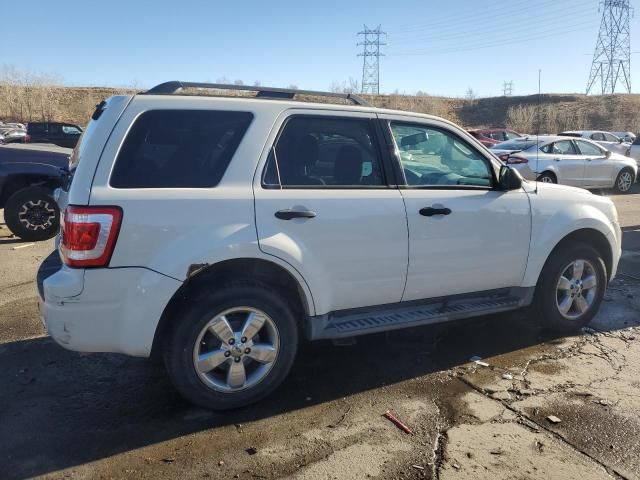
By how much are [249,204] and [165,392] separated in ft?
4.77

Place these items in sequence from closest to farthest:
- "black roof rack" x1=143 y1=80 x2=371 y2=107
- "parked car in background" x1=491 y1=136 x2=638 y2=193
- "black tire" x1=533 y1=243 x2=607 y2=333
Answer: "black roof rack" x1=143 y1=80 x2=371 y2=107
"black tire" x1=533 y1=243 x2=607 y2=333
"parked car in background" x1=491 y1=136 x2=638 y2=193

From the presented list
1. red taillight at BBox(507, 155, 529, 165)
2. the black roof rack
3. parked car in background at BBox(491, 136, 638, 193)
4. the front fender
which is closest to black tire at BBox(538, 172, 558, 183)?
parked car in background at BBox(491, 136, 638, 193)

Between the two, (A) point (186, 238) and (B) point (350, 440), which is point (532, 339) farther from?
(A) point (186, 238)

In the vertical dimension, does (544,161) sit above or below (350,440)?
above

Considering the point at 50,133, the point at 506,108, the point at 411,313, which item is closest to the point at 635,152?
the point at 411,313

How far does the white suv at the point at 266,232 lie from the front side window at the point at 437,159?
0.01m

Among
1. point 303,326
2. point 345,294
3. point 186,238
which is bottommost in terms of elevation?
point 303,326

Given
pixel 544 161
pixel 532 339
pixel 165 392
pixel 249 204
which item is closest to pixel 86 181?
pixel 249 204

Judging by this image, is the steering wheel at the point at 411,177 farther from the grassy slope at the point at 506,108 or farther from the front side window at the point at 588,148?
the grassy slope at the point at 506,108

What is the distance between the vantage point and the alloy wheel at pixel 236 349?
3299 mm

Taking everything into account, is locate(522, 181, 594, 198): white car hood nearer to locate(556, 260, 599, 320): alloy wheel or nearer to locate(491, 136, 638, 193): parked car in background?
locate(556, 260, 599, 320): alloy wheel

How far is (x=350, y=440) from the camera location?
3.14 metres

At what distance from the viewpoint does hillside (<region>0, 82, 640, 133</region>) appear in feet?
178

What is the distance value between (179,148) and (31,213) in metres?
5.60
